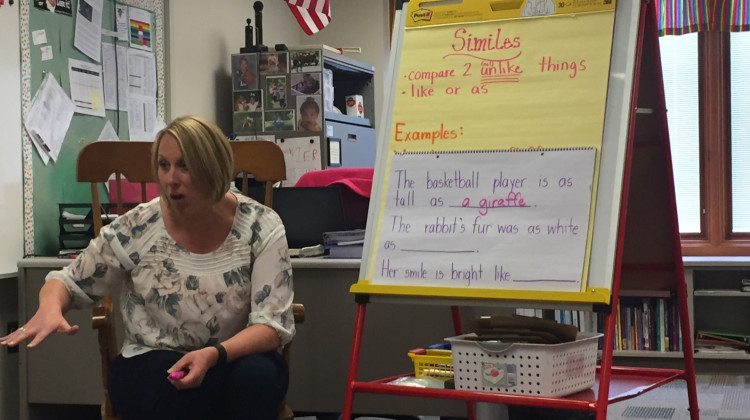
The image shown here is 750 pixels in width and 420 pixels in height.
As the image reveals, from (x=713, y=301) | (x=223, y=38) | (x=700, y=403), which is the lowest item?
(x=700, y=403)

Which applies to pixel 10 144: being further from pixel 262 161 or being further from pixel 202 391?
pixel 202 391

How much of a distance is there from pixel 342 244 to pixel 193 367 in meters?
0.87

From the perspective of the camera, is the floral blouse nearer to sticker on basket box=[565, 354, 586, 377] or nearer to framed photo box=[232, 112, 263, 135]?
sticker on basket box=[565, 354, 586, 377]

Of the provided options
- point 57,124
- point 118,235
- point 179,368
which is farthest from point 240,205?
point 57,124

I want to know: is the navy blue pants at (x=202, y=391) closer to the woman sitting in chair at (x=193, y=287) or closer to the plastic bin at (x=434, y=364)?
the woman sitting in chair at (x=193, y=287)

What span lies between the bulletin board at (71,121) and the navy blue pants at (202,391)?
1236 millimetres

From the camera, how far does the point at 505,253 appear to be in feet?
5.90

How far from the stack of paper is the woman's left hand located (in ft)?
2.60

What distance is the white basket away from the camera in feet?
5.58

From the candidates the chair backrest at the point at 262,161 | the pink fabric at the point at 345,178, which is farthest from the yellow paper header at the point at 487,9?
the pink fabric at the point at 345,178

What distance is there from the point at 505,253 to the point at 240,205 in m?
0.61

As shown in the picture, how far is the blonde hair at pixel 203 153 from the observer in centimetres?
187

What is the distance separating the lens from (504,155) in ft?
6.12

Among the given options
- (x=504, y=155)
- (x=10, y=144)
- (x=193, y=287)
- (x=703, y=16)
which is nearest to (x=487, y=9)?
(x=504, y=155)
